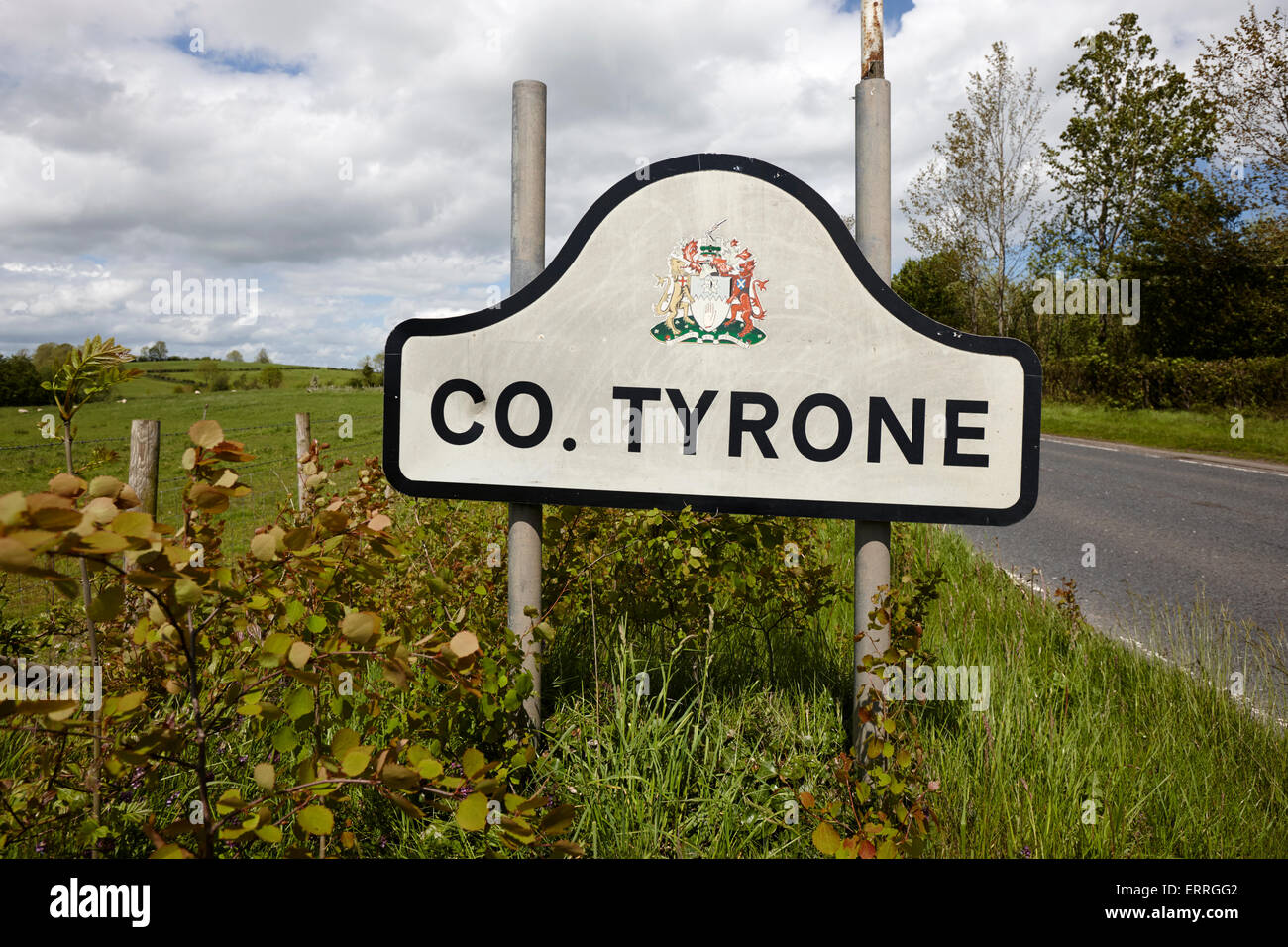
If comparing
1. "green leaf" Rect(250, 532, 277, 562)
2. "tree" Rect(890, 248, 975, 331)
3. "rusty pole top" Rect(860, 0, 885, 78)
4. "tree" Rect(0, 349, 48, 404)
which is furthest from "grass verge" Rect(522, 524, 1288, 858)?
"tree" Rect(0, 349, 48, 404)

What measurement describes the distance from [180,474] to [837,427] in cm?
1433

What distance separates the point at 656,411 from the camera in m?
2.02

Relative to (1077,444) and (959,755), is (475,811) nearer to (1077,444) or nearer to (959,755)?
(959,755)

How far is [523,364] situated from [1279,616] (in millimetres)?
4607

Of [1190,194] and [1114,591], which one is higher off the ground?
[1190,194]

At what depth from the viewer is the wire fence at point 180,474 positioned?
3.60m

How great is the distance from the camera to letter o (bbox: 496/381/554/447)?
6.75 ft

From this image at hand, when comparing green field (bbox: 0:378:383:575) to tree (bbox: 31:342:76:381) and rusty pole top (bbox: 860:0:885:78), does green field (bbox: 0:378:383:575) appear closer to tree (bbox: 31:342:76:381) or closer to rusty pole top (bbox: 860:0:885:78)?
tree (bbox: 31:342:76:381)

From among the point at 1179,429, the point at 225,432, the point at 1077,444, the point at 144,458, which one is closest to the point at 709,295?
the point at 144,458

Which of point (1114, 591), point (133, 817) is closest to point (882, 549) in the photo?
point (133, 817)

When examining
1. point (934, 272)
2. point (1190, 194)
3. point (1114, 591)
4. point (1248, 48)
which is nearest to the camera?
point (1114, 591)
